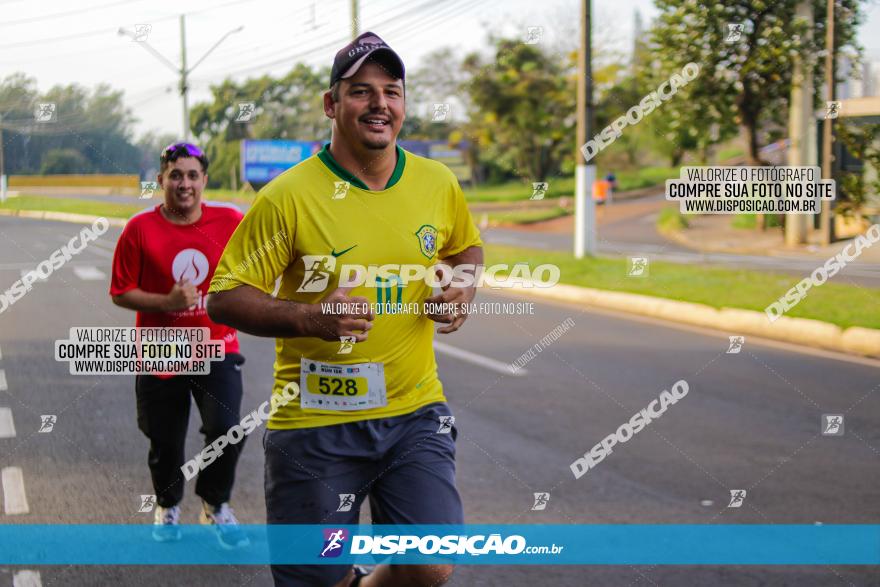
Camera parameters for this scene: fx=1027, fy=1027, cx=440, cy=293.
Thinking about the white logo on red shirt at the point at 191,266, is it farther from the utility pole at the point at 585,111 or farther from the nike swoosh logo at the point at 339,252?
the utility pole at the point at 585,111

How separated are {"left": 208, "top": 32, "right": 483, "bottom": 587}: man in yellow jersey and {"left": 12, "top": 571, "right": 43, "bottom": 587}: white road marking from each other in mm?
2026

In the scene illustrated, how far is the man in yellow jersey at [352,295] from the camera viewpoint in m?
3.03

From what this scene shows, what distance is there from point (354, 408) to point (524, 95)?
39.9 metres

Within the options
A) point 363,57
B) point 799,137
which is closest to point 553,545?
point 363,57

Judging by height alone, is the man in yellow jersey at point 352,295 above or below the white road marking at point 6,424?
above

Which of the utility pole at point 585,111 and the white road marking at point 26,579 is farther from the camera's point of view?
the utility pole at point 585,111

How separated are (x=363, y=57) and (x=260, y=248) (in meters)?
0.64

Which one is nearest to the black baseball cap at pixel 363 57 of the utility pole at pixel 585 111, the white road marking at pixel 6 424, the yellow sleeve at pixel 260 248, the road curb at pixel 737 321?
the yellow sleeve at pixel 260 248

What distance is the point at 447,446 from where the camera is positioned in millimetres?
3264

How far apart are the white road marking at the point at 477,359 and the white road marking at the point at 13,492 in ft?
14.8

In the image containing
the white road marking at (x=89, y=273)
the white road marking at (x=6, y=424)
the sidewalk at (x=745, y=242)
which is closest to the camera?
the white road marking at (x=6, y=424)

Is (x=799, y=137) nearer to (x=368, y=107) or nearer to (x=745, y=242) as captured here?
(x=745, y=242)

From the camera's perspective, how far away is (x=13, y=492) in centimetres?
596

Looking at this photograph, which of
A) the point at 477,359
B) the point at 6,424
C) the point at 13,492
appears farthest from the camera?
the point at 477,359
